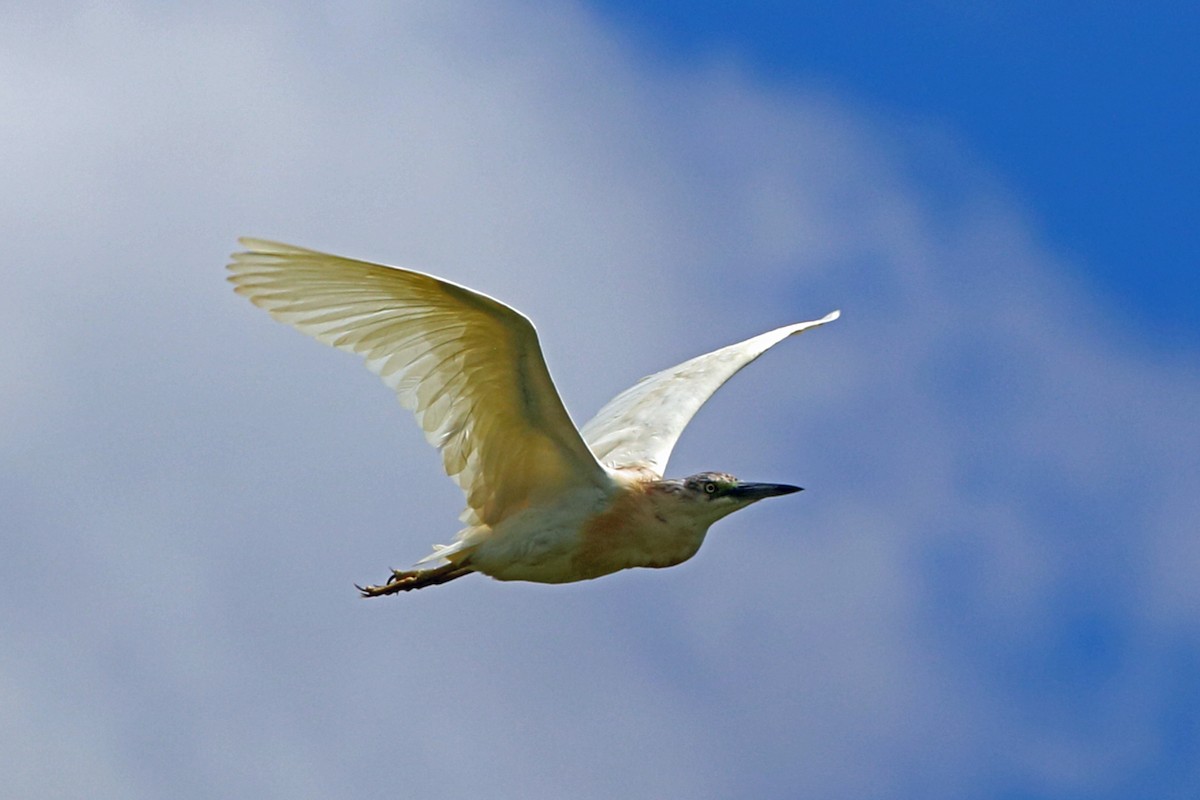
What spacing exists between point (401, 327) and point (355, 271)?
0.59m

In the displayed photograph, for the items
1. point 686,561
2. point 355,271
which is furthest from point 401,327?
point 686,561

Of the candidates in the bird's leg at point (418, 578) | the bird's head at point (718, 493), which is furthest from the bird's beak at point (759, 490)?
the bird's leg at point (418, 578)

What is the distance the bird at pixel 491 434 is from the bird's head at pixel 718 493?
0.01 metres

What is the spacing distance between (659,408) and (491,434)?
101 inches

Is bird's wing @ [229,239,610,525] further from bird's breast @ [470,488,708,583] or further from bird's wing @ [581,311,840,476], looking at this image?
bird's wing @ [581,311,840,476]

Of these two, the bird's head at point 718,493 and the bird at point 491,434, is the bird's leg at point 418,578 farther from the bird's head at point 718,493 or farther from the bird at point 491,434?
the bird's head at point 718,493

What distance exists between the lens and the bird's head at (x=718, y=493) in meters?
11.5

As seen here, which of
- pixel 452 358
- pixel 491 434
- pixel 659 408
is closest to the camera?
pixel 452 358

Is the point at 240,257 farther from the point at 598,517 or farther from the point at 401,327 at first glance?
the point at 598,517

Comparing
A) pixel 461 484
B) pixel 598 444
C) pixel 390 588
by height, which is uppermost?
pixel 598 444

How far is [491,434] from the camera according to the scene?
11328 mm

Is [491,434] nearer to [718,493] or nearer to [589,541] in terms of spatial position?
[589,541]

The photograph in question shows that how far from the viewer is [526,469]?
11461 millimetres

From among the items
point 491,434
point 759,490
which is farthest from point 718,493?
point 491,434
